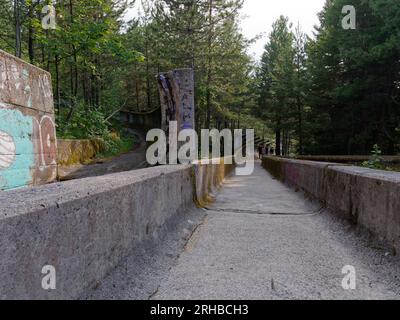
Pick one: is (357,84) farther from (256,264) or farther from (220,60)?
(256,264)

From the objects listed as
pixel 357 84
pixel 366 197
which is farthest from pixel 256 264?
pixel 357 84

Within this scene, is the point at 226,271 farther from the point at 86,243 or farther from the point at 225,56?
the point at 225,56

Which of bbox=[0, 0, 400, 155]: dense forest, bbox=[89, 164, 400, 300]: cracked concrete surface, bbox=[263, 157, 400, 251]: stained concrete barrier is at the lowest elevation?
bbox=[89, 164, 400, 300]: cracked concrete surface

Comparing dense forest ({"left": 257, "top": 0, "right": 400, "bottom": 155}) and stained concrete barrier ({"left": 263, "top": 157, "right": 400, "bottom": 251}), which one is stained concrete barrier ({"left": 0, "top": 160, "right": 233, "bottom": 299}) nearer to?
stained concrete barrier ({"left": 263, "top": 157, "right": 400, "bottom": 251})

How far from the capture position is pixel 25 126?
7176mm

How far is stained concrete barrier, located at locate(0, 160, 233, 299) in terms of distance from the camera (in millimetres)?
1479

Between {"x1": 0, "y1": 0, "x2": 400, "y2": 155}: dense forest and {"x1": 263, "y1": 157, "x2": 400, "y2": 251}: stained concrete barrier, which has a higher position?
{"x1": 0, "y1": 0, "x2": 400, "y2": 155}: dense forest

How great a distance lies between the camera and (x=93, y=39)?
42.9 ft

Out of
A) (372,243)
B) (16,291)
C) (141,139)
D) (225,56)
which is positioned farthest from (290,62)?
(16,291)

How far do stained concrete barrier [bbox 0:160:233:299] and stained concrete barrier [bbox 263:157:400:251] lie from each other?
2.28m

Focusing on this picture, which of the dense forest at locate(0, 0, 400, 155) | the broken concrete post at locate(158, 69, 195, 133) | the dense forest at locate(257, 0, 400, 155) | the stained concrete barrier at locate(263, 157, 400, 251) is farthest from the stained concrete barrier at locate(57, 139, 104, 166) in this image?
the dense forest at locate(257, 0, 400, 155)

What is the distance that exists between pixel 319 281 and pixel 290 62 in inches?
1539

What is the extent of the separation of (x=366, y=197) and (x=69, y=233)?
3.17 meters

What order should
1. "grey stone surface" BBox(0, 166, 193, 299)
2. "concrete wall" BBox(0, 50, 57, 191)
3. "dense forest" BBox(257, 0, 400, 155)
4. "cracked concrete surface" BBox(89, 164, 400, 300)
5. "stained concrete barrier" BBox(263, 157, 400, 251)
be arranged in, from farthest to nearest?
1. "dense forest" BBox(257, 0, 400, 155)
2. "concrete wall" BBox(0, 50, 57, 191)
3. "stained concrete barrier" BBox(263, 157, 400, 251)
4. "cracked concrete surface" BBox(89, 164, 400, 300)
5. "grey stone surface" BBox(0, 166, 193, 299)
